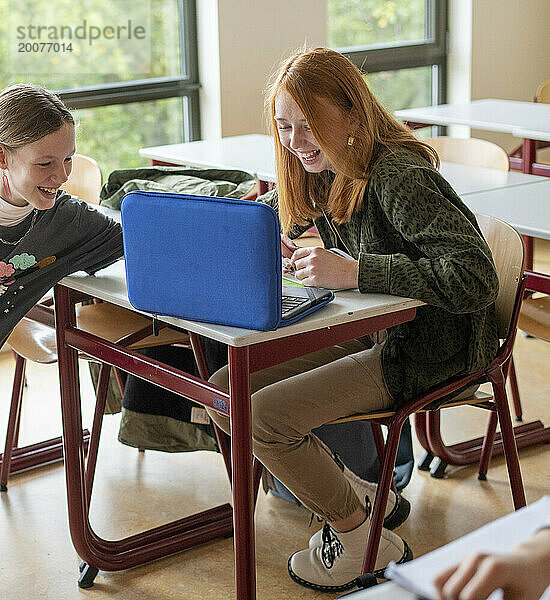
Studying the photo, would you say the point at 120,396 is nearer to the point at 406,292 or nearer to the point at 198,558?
the point at 198,558

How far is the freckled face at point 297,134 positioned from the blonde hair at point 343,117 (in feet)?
0.06

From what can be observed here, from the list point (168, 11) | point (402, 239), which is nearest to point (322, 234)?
point (402, 239)

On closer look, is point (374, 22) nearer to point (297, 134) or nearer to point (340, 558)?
point (297, 134)

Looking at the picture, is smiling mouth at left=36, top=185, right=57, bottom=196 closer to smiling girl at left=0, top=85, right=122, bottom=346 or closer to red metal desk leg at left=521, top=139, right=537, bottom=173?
smiling girl at left=0, top=85, right=122, bottom=346

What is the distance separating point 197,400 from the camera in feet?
5.61

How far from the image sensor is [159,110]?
4168 millimetres

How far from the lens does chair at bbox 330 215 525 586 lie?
73.5 inches

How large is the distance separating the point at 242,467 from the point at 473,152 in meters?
1.90

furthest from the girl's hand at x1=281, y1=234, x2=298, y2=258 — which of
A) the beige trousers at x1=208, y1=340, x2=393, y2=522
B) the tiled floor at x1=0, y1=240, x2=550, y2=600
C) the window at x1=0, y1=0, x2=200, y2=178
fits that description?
the window at x1=0, y1=0, x2=200, y2=178

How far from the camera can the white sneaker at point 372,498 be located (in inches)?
82.7

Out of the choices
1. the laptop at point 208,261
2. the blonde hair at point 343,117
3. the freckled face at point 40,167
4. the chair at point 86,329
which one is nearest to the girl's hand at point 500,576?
the laptop at point 208,261

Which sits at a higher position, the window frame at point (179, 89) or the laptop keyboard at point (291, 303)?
the window frame at point (179, 89)

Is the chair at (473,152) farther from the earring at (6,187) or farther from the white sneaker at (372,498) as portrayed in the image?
the earring at (6,187)

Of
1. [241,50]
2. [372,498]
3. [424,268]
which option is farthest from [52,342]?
[241,50]
